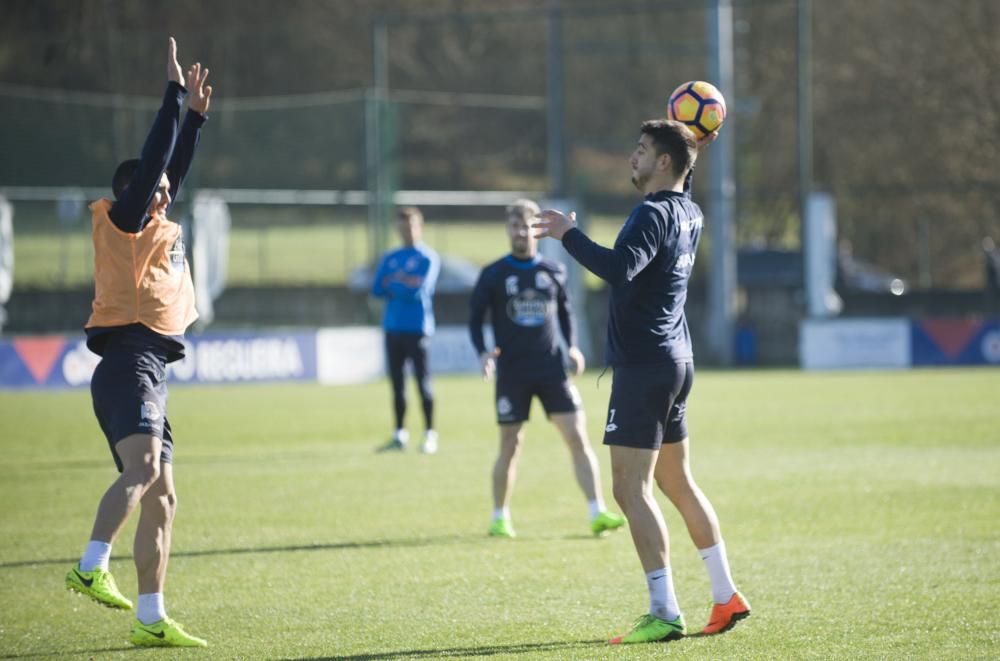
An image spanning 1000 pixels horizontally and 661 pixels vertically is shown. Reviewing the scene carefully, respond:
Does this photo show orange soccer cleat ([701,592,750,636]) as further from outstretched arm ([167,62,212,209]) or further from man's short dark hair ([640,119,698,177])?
outstretched arm ([167,62,212,209])

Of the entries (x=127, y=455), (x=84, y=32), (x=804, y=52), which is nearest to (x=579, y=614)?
(x=127, y=455)

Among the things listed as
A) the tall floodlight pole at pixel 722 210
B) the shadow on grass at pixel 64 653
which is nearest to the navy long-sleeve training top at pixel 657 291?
the shadow on grass at pixel 64 653

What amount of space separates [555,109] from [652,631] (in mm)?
22604

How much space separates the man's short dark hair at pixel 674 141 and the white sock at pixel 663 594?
181 cm

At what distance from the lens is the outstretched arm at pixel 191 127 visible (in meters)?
6.00

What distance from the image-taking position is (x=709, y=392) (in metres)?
20.5

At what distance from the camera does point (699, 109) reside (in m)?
6.43

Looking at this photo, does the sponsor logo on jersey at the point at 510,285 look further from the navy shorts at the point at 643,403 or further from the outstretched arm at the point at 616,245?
the outstretched arm at the point at 616,245

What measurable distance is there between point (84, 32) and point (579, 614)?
31.3 meters

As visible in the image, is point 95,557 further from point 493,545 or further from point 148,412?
point 493,545

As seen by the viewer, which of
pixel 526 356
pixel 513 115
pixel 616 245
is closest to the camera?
pixel 616 245

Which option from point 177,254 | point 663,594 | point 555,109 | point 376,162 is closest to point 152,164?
point 177,254

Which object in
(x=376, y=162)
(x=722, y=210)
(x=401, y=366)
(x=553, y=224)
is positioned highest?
(x=376, y=162)

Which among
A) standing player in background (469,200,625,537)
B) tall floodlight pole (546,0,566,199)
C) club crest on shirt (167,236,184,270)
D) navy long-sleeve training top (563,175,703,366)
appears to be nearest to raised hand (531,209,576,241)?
navy long-sleeve training top (563,175,703,366)
